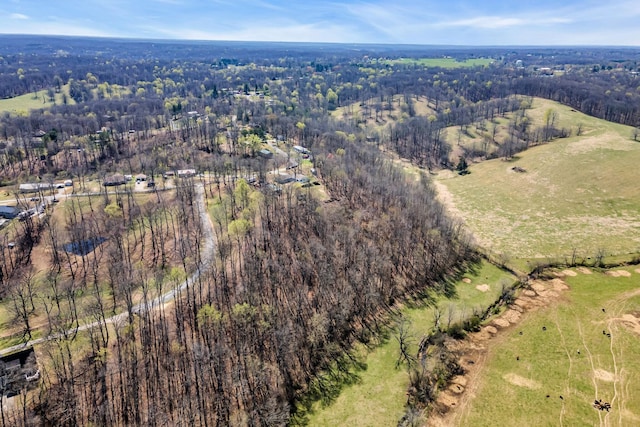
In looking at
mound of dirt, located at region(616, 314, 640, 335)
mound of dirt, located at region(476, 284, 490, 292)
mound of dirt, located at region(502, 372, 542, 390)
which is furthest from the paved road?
mound of dirt, located at region(616, 314, 640, 335)

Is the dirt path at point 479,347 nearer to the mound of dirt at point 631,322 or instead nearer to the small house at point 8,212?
the mound of dirt at point 631,322

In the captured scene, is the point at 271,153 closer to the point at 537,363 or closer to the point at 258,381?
the point at 258,381

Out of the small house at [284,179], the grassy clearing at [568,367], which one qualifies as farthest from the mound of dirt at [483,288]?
the small house at [284,179]

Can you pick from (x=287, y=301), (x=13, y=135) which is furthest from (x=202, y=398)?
(x=13, y=135)

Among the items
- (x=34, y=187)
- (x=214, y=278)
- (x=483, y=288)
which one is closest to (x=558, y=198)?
(x=483, y=288)

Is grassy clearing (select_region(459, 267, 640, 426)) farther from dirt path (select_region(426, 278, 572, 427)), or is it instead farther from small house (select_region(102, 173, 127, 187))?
small house (select_region(102, 173, 127, 187))

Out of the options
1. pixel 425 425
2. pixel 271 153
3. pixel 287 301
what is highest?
pixel 271 153
